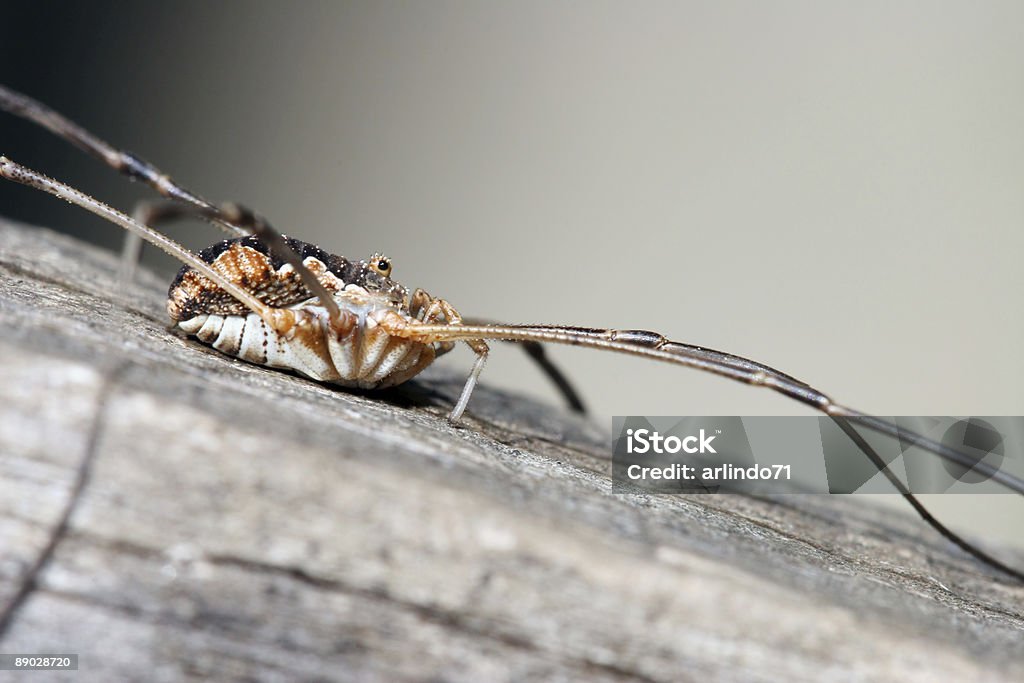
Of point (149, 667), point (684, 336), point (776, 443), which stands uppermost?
point (684, 336)

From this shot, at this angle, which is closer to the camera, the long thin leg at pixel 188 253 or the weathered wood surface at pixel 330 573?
the weathered wood surface at pixel 330 573

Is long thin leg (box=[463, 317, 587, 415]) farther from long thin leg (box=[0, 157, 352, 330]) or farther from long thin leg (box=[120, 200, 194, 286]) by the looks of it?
long thin leg (box=[120, 200, 194, 286])

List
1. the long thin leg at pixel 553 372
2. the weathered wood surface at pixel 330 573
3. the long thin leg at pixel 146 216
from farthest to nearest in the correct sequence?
the long thin leg at pixel 553 372
the long thin leg at pixel 146 216
the weathered wood surface at pixel 330 573

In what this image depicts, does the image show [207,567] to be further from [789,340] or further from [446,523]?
[789,340]

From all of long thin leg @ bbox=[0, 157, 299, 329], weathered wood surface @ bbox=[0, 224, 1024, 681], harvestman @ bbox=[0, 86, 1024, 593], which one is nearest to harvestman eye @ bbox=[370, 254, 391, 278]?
harvestman @ bbox=[0, 86, 1024, 593]

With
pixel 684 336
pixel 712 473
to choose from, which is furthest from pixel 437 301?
pixel 684 336

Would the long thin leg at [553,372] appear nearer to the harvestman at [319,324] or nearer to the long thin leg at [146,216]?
the harvestman at [319,324]

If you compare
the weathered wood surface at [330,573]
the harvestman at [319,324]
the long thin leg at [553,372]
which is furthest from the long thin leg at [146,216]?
the long thin leg at [553,372]
